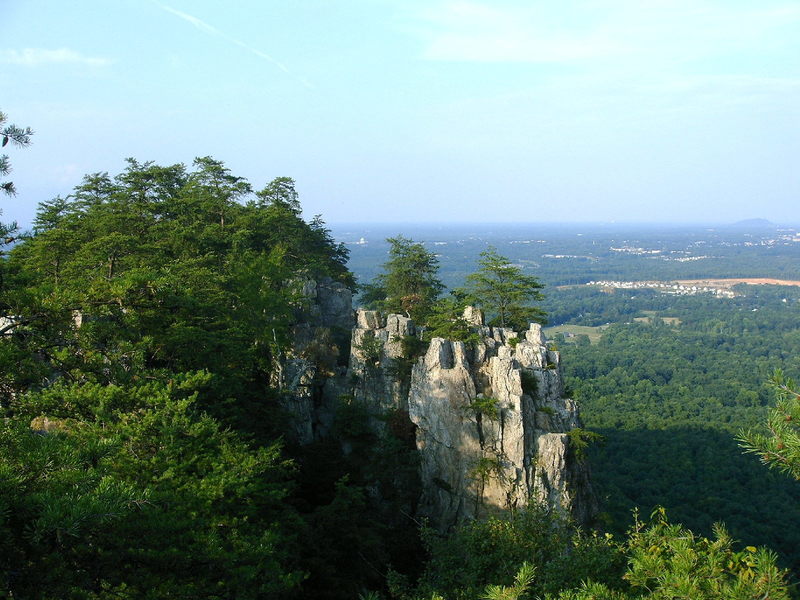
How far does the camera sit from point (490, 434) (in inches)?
642

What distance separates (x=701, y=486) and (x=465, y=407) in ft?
78.8

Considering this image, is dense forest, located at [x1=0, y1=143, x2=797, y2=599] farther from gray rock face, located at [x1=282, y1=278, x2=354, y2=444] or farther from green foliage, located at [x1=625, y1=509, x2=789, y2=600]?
gray rock face, located at [x1=282, y1=278, x2=354, y2=444]

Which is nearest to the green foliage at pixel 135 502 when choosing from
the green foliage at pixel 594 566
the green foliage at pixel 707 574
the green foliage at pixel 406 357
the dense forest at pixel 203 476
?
the dense forest at pixel 203 476

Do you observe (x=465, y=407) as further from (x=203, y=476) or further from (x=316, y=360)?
(x=203, y=476)

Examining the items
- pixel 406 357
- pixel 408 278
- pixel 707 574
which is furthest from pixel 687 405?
pixel 707 574

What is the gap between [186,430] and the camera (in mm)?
8805

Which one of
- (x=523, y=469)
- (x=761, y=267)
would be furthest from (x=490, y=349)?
(x=761, y=267)

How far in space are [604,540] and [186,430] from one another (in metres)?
7.10

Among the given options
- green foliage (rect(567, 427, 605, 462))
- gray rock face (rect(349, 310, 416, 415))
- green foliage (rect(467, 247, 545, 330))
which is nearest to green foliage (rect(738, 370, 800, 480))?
green foliage (rect(567, 427, 605, 462))

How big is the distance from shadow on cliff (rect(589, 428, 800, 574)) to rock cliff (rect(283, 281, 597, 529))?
933 cm

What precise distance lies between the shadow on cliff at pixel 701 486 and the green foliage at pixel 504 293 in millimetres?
7753

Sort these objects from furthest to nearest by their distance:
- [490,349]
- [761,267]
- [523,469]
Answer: [761,267]
[490,349]
[523,469]

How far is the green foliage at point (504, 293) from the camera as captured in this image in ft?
72.1

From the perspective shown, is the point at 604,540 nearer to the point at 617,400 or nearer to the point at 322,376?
the point at 322,376
